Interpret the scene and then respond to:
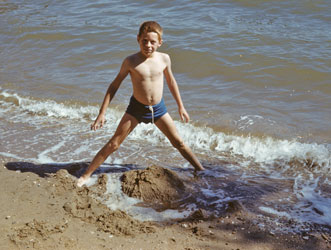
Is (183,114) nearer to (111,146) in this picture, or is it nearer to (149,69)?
(149,69)

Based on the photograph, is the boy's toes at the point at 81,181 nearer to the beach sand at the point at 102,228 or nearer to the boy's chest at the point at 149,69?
the beach sand at the point at 102,228

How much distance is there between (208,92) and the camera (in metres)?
7.46

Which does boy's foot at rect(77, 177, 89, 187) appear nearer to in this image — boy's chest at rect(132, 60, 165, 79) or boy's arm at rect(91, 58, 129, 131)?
boy's arm at rect(91, 58, 129, 131)

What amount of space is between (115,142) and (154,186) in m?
0.63

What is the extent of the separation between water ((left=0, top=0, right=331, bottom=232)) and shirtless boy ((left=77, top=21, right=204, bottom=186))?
2.61 feet

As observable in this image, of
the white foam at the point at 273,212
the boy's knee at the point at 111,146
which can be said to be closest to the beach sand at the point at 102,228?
the white foam at the point at 273,212

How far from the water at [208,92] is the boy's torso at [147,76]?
1125mm

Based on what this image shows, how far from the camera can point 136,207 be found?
4.14 m

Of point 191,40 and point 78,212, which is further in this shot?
point 191,40

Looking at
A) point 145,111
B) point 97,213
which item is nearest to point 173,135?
point 145,111

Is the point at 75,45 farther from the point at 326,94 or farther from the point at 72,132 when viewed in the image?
the point at 326,94

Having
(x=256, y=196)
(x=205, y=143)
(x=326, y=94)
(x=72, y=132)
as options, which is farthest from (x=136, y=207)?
(x=326, y=94)

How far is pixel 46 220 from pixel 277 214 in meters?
2.10

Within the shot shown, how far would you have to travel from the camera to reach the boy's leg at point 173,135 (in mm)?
4496
